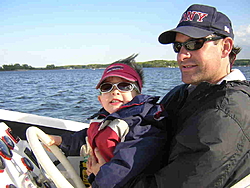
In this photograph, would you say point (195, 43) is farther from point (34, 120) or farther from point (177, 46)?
point (34, 120)

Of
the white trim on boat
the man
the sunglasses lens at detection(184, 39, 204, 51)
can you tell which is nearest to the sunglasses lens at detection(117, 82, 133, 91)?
the man

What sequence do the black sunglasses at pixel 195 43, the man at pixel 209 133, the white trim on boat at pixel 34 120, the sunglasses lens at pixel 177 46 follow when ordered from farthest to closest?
1. the white trim on boat at pixel 34 120
2. the sunglasses lens at pixel 177 46
3. the black sunglasses at pixel 195 43
4. the man at pixel 209 133

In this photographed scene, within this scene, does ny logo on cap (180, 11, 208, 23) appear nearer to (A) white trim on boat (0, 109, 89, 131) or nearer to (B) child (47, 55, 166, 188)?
(B) child (47, 55, 166, 188)

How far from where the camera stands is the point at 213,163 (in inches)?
44.6

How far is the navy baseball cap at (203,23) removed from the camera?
5.50 ft

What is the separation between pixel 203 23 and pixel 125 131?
0.88 metres

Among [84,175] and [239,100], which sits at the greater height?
[239,100]

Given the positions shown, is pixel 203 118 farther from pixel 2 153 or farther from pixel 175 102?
pixel 2 153

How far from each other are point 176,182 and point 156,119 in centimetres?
43

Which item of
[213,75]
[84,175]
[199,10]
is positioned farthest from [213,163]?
[84,175]

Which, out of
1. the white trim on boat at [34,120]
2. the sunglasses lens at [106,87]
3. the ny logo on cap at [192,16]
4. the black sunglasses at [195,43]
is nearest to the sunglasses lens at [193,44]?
the black sunglasses at [195,43]

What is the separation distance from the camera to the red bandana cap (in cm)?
184

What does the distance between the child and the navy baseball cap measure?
489mm

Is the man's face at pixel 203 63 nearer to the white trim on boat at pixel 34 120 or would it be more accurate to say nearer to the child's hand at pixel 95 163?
the child's hand at pixel 95 163
